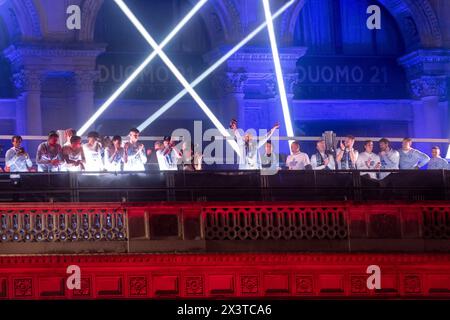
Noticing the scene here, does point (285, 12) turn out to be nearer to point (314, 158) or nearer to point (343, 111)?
point (343, 111)

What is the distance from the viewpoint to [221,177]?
19594 millimetres

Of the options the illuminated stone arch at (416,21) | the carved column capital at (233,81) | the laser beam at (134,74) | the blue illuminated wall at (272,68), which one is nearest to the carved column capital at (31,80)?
the blue illuminated wall at (272,68)

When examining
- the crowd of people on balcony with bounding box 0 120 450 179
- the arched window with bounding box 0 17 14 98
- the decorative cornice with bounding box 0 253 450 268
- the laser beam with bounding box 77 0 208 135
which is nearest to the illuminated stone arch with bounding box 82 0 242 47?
the laser beam with bounding box 77 0 208 135

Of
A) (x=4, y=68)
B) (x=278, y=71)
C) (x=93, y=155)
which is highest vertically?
(x=4, y=68)

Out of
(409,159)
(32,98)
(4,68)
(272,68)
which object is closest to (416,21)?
(272,68)

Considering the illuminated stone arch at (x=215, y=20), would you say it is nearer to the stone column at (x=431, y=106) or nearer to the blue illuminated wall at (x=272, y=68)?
the blue illuminated wall at (x=272, y=68)

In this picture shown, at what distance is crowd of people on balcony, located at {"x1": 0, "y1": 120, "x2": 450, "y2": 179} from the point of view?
768 inches

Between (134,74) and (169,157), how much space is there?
6.81 m

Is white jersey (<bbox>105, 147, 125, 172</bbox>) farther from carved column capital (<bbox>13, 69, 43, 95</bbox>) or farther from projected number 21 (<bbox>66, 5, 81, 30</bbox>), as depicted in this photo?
projected number 21 (<bbox>66, 5, 81, 30</bbox>)

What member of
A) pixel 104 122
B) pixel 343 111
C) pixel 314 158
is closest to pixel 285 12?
pixel 343 111

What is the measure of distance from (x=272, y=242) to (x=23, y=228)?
163 inches

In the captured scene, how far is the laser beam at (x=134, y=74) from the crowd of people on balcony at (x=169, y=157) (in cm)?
509

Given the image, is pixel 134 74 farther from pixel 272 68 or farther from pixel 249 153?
pixel 249 153

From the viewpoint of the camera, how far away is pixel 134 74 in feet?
89.9
